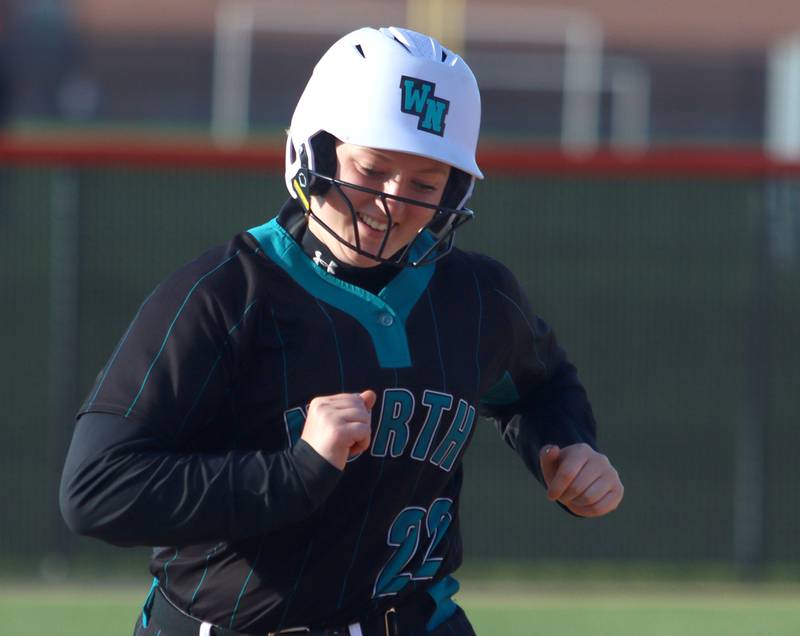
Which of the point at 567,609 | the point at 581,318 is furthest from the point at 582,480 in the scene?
the point at 581,318

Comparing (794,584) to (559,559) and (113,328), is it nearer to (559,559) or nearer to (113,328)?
(559,559)

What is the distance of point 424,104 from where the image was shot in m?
2.90

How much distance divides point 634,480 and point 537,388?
16.2ft

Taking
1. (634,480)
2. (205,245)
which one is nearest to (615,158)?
(634,480)

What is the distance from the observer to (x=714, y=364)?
8.24 meters

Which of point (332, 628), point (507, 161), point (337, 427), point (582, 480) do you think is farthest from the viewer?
point (507, 161)

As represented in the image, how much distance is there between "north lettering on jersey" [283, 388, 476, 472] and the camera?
2.83 meters

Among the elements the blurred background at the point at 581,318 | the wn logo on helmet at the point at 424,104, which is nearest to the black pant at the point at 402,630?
the wn logo on helmet at the point at 424,104

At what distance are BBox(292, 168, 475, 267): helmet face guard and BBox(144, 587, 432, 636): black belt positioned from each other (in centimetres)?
70

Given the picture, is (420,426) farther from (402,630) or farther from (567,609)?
(567,609)

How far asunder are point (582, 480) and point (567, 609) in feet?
13.8

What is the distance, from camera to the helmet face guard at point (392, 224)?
280 centimetres

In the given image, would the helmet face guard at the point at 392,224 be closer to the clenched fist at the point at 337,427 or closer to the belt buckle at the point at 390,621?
the clenched fist at the point at 337,427

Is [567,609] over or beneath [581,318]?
beneath
